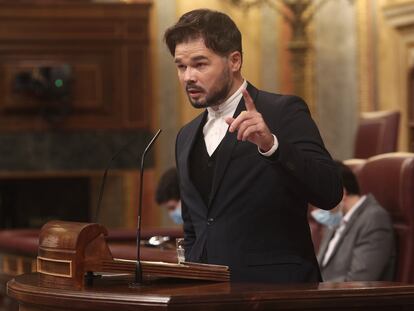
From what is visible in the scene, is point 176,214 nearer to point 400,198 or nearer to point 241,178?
point 400,198

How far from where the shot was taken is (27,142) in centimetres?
898

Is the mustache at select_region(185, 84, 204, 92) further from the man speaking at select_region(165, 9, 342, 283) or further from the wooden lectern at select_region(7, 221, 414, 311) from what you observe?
the wooden lectern at select_region(7, 221, 414, 311)

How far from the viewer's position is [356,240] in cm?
470

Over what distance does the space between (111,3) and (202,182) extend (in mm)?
6265

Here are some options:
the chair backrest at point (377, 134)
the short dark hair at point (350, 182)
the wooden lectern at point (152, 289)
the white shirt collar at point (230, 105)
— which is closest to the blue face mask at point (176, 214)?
the short dark hair at point (350, 182)

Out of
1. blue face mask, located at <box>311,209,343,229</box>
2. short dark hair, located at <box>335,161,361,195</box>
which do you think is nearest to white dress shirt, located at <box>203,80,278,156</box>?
short dark hair, located at <box>335,161,361,195</box>

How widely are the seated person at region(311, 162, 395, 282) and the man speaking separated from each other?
1.62 meters

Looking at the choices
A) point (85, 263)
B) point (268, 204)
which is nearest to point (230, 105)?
point (268, 204)

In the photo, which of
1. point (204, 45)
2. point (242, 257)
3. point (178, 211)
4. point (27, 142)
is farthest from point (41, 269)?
point (27, 142)

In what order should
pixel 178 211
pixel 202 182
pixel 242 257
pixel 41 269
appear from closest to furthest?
pixel 41 269 < pixel 242 257 < pixel 202 182 < pixel 178 211

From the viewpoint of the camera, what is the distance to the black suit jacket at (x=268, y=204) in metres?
2.76

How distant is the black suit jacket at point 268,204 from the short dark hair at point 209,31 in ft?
0.65

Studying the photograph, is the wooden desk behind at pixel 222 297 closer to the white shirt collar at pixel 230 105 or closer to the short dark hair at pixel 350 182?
the white shirt collar at pixel 230 105

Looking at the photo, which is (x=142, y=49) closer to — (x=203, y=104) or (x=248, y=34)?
(x=248, y=34)
